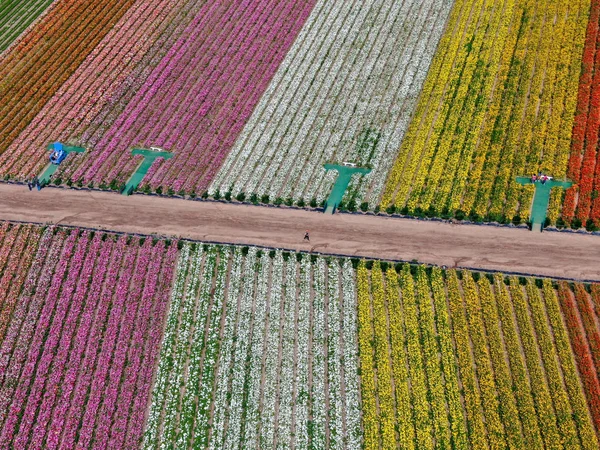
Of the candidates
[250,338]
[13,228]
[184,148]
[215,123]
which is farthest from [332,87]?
[13,228]

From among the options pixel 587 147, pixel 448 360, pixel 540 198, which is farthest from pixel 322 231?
pixel 587 147

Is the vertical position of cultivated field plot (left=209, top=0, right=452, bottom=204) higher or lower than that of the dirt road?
higher

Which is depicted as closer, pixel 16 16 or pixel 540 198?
pixel 540 198

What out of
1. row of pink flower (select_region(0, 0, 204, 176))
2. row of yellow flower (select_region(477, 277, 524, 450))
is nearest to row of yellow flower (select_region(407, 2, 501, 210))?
row of yellow flower (select_region(477, 277, 524, 450))

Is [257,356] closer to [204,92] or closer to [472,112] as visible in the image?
[204,92]

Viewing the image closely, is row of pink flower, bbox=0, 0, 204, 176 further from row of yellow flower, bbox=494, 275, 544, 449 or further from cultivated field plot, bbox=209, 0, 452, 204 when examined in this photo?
row of yellow flower, bbox=494, 275, 544, 449

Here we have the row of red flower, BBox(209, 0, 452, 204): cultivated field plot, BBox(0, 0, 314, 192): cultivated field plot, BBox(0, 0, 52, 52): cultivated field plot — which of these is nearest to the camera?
the row of red flower

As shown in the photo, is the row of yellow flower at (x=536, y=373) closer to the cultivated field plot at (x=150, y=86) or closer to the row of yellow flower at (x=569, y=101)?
the row of yellow flower at (x=569, y=101)
